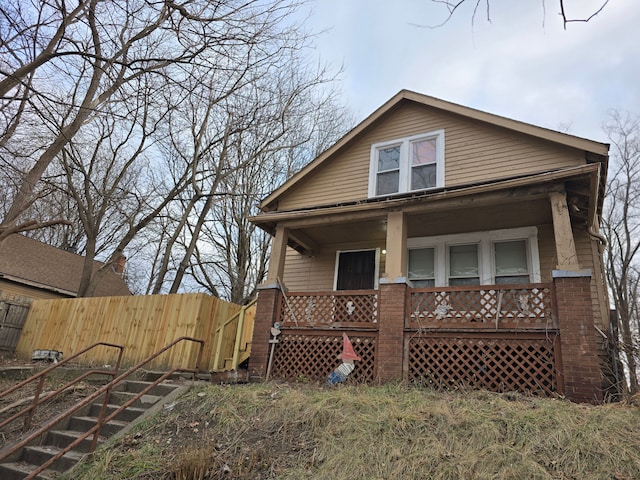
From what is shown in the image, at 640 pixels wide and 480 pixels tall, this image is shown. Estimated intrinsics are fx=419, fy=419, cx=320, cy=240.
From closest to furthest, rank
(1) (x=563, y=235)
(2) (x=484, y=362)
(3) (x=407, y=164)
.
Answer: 1. (1) (x=563, y=235)
2. (2) (x=484, y=362)
3. (3) (x=407, y=164)

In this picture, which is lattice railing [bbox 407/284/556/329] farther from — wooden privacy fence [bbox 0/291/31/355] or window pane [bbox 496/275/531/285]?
wooden privacy fence [bbox 0/291/31/355]

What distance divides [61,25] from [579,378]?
30.0 feet

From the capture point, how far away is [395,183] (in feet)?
34.6

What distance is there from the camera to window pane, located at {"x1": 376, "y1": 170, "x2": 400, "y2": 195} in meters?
10.5

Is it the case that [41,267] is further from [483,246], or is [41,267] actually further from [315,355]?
[483,246]

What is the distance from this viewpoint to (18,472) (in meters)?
5.45

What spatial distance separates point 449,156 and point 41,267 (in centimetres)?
1967

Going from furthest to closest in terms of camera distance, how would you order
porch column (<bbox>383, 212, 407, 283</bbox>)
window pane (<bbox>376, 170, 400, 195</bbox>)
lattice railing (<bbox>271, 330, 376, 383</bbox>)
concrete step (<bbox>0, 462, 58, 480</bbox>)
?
window pane (<bbox>376, 170, 400, 195</bbox>) < porch column (<bbox>383, 212, 407, 283</bbox>) < lattice railing (<bbox>271, 330, 376, 383</bbox>) < concrete step (<bbox>0, 462, 58, 480</bbox>)

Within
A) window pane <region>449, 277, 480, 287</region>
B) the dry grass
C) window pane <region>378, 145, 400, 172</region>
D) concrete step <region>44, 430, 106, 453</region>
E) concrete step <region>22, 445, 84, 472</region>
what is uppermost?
window pane <region>378, 145, 400, 172</region>

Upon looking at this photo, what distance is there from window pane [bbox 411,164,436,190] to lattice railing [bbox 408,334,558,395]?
13.0 ft

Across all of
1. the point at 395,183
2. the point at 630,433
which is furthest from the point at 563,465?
the point at 395,183

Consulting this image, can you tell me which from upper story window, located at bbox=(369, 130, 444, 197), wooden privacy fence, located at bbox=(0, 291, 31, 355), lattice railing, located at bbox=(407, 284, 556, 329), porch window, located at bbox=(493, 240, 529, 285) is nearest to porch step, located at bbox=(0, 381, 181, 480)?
lattice railing, located at bbox=(407, 284, 556, 329)

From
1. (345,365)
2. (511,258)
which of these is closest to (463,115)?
(511,258)

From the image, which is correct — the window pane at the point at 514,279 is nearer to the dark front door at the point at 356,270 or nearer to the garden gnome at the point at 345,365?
the dark front door at the point at 356,270
